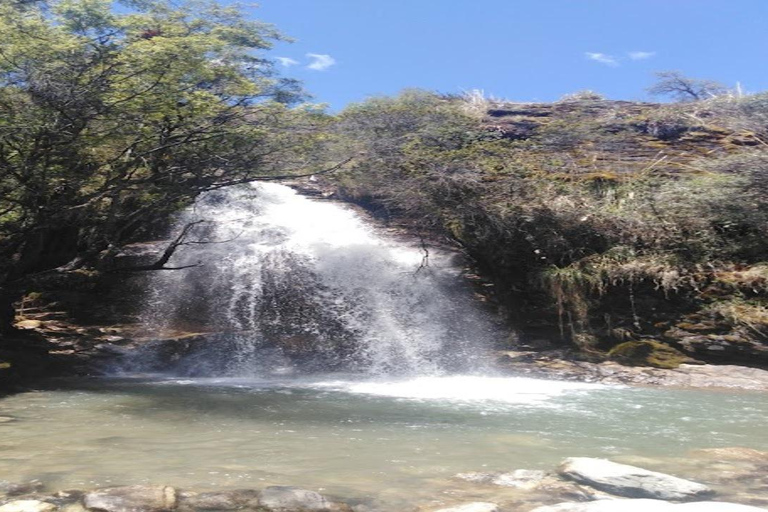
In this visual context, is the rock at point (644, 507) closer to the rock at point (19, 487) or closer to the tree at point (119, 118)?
the rock at point (19, 487)

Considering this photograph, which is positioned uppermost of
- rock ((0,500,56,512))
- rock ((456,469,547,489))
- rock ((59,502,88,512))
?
rock ((0,500,56,512))

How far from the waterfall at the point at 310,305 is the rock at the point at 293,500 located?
9877 millimetres

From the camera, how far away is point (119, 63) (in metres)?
11.3

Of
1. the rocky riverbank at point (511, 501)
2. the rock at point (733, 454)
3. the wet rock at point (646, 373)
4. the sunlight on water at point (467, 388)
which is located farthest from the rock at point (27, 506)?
the wet rock at point (646, 373)

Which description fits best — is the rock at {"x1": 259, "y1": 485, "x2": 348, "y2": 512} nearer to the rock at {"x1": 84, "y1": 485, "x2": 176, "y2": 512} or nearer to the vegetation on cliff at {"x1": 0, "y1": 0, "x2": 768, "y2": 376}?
the rock at {"x1": 84, "y1": 485, "x2": 176, "y2": 512}

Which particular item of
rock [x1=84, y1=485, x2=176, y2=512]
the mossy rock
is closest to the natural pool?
rock [x1=84, y1=485, x2=176, y2=512]

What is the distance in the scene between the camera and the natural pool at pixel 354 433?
590 centimetres

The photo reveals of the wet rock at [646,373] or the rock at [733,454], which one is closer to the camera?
the rock at [733,454]

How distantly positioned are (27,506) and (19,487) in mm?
643

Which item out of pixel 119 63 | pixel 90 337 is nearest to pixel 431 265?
pixel 90 337

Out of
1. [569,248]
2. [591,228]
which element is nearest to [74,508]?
[569,248]

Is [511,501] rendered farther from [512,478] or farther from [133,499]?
[133,499]

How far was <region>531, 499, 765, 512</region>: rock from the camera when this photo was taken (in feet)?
14.4

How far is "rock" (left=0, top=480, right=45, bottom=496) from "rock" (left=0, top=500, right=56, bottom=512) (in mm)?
317
